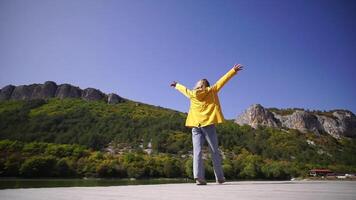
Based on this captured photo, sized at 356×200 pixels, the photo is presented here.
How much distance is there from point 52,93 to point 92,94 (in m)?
22.2

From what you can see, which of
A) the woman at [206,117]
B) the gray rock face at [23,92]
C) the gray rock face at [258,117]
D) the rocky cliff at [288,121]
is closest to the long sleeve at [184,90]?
the woman at [206,117]

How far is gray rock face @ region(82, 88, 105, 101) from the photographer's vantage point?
595ft

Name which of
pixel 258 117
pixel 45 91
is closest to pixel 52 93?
pixel 45 91

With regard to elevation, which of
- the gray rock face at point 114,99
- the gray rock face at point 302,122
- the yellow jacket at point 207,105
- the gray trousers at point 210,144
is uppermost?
the gray rock face at point 114,99

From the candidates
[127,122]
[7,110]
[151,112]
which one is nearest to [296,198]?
[127,122]

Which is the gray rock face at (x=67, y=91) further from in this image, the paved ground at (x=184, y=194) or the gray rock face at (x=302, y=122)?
the paved ground at (x=184, y=194)

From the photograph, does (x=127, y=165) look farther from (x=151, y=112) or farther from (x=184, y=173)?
(x=151, y=112)

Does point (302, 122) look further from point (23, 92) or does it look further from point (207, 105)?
point (207, 105)

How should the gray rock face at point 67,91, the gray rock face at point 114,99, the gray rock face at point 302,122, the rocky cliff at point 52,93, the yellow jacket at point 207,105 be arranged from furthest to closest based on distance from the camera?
the gray rock face at point 302,122
the gray rock face at point 114,99
the rocky cliff at point 52,93
the gray rock face at point 67,91
the yellow jacket at point 207,105

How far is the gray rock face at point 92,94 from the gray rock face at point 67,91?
3.29m

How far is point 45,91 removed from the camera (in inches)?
7185

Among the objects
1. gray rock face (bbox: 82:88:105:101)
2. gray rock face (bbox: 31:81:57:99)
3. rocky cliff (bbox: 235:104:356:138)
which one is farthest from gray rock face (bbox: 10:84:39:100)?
rocky cliff (bbox: 235:104:356:138)

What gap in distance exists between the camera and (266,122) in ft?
598

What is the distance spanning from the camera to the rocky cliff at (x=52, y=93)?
181 metres
